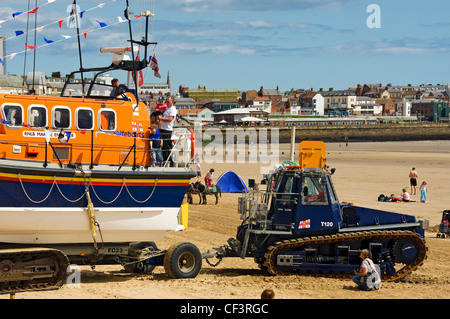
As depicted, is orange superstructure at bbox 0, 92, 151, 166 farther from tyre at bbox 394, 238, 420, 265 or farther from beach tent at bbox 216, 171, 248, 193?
beach tent at bbox 216, 171, 248, 193

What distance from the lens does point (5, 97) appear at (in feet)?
47.0

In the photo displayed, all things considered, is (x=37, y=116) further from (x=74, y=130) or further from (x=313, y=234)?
(x=313, y=234)

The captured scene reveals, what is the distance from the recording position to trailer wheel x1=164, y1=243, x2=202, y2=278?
1496cm

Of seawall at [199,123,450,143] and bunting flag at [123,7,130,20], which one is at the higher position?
bunting flag at [123,7,130,20]

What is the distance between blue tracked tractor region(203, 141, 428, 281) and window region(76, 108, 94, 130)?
3967mm

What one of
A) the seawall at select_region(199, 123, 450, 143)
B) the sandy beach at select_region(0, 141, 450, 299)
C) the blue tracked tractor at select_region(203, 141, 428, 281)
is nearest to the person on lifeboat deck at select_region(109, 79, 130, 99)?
the blue tracked tractor at select_region(203, 141, 428, 281)

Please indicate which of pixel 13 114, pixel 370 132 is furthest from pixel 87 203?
pixel 370 132

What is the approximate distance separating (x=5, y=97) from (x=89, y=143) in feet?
6.50

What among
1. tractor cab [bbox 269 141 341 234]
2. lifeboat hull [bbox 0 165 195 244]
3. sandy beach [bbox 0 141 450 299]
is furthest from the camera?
tractor cab [bbox 269 141 341 234]

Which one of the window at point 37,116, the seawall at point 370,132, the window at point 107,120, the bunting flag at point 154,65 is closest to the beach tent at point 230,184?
the bunting flag at point 154,65

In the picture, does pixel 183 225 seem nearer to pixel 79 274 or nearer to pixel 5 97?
pixel 79 274

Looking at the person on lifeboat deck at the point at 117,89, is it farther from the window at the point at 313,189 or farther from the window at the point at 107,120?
the window at the point at 313,189

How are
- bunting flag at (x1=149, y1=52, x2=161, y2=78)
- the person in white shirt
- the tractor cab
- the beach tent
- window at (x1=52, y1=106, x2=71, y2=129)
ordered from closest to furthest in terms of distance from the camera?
1. window at (x1=52, y1=106, x2=71, y2=129)
2. the person in white shirt
3. the tractor cab
4. bunting flag at (x1=149, y1=52, x2=161, y2=78)
5. the beach tent
